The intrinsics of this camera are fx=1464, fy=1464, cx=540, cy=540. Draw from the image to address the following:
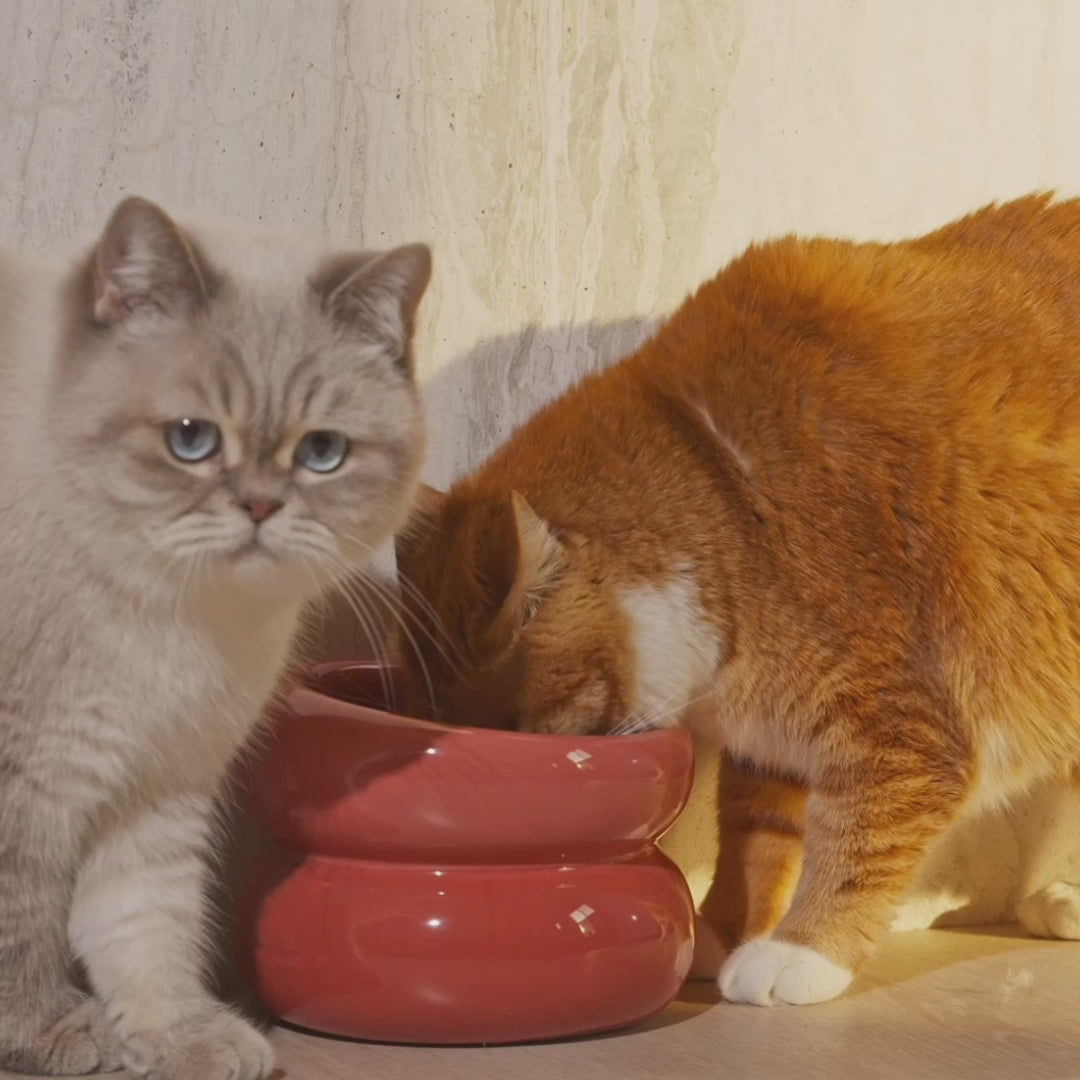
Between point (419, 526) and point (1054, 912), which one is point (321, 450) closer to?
point (419, 526)

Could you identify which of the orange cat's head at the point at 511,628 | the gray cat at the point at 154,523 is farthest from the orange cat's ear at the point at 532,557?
the gray cat at the point at 154,523

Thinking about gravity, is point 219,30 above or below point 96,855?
above

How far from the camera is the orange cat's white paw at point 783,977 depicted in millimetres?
1440

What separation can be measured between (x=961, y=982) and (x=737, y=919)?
0.25m

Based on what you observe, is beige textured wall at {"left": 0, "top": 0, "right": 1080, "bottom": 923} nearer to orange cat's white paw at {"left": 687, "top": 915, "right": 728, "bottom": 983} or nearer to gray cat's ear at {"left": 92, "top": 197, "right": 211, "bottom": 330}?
orange cat's white paw at {"left": 687, "top": 915, "right": 728, "bottom": 983}

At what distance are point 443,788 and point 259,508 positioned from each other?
319mm

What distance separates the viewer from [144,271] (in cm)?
107

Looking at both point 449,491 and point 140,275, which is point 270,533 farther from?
point 449,491

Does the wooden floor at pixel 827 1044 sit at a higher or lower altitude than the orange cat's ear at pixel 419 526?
lower

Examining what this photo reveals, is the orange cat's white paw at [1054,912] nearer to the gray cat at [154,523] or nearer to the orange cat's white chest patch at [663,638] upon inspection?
the orange cat's white chest patch at [663,638]

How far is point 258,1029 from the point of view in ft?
4.17

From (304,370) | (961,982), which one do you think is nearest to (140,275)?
(304,370)

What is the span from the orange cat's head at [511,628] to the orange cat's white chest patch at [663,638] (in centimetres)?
2

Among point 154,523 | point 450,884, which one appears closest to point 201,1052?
point 450,884
